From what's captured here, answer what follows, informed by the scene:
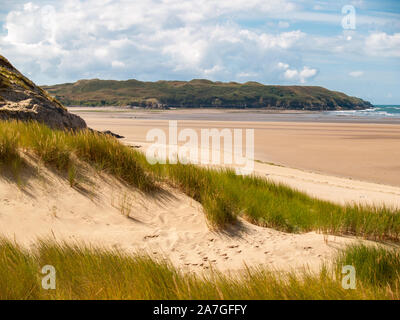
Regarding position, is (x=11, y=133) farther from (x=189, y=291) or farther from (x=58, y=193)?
(x=189, y=291)

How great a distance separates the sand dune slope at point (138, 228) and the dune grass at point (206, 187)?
25 cm

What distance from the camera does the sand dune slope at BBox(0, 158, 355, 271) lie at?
459 centimetres

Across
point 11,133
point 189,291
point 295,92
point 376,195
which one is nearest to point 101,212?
point 11,133

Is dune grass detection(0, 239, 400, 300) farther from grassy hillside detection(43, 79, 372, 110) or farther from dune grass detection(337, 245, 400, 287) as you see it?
grassy hillside detection(43, 79, 372, 110)

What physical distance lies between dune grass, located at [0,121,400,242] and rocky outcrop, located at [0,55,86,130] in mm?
3071

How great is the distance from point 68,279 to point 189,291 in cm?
122

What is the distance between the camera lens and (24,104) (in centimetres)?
971

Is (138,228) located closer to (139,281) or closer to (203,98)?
(139,281)

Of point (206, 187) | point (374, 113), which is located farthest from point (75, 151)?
point (374, 113)

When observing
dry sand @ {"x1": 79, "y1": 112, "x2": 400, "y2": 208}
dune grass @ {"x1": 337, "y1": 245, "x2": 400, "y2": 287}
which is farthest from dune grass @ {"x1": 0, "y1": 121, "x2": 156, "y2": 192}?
dry sand @ {"x1": 79, "y1": 112, "x2": 400, "y2": 208}

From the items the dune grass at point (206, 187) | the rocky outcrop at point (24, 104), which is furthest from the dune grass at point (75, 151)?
the rocky outcrop at point (24, 104)

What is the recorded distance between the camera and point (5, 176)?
5520mm

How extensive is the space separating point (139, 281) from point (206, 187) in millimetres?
3667

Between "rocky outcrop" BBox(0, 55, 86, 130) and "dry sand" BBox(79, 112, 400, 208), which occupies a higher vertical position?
"rocky outcrop" BBox(0, 55, 86, 130)
